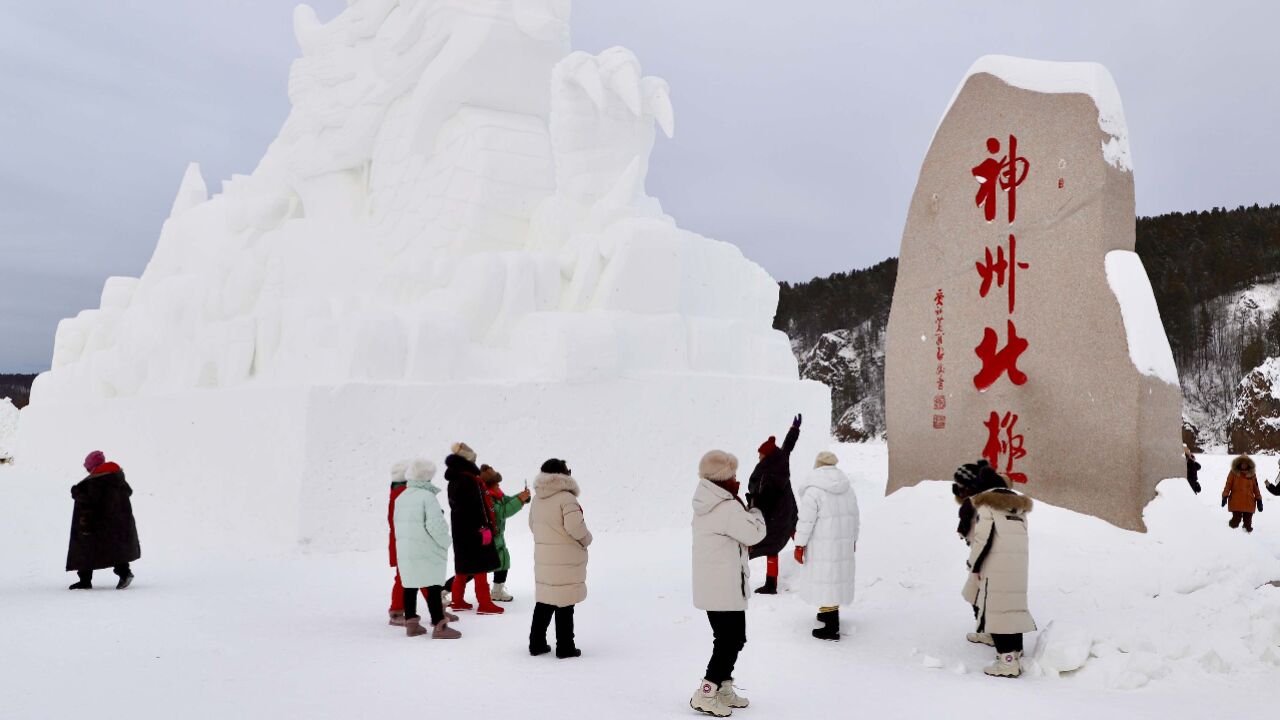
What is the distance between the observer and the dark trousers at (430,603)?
15.0 ft

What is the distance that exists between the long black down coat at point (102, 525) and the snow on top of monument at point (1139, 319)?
237 inches

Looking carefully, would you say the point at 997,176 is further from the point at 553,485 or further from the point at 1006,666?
the point at 553,485

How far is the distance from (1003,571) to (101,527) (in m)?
5.37

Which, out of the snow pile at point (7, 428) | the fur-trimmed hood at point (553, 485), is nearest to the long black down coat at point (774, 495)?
the fur-trimmed hood at point (553, 485)

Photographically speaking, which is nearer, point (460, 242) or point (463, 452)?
point (463, 452)

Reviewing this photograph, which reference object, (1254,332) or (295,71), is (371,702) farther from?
(1254,332)

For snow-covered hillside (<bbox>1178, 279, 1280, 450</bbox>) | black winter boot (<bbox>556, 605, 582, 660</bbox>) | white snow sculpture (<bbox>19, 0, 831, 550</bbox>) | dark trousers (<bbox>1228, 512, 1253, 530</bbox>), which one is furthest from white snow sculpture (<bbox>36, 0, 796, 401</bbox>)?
snow-covered hillside (<bbox>1178, 279, 1280, 450</bbox>)

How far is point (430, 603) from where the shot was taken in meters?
4.59

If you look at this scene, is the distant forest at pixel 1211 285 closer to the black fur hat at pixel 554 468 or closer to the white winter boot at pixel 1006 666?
the white winter boot at pixel 1006 666

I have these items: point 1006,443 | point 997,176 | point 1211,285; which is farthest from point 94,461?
point 1211,285

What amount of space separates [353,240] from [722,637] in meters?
7.91

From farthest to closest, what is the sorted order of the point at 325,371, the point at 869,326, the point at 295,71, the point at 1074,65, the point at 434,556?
1. the point at 869,326
2. the point at 295,71
3. the point at 325,371
4. the point at 1074,65
5. the point at 434,556

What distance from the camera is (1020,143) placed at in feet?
18.5

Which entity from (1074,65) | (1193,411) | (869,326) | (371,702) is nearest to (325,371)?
(371,702)
